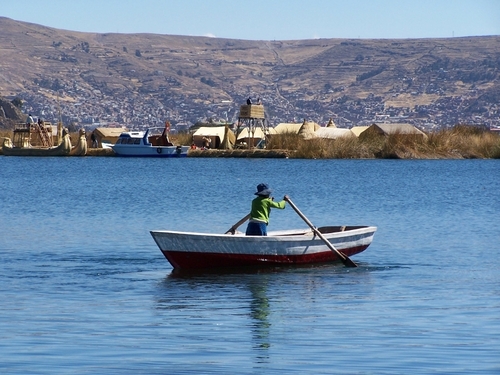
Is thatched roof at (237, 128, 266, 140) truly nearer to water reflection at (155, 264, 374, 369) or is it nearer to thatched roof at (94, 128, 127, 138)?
thatched roof at (94, 128, 127, 138)

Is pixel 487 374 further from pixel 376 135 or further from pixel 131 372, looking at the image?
pixel 376 135

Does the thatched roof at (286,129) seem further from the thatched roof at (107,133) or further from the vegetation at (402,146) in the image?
the thatched roof at (107,133)

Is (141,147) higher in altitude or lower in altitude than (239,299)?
lower

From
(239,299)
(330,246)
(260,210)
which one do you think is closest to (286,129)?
(330,246)

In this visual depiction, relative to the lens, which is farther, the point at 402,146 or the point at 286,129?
the point at 286,129

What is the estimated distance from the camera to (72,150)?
90.7 m

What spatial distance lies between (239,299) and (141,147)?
6936cm

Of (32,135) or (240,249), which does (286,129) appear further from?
(240,249)

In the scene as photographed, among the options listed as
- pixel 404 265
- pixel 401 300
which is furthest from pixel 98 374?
pixel 404 265

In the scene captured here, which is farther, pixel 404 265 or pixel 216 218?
pixel 216 218

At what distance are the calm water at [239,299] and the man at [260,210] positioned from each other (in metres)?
0.82

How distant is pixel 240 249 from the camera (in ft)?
71.5

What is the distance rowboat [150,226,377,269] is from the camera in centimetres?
2148

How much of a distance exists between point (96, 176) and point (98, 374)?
50.4 m
